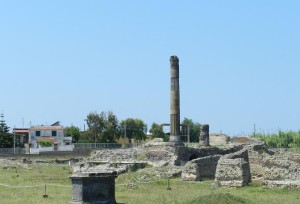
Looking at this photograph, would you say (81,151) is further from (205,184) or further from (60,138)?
(205,184)

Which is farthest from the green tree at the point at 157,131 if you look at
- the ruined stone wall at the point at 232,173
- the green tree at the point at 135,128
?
the ruined stone wall at the point at 232,173

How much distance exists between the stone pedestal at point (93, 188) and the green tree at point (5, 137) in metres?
66.9

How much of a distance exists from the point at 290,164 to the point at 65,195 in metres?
10.0

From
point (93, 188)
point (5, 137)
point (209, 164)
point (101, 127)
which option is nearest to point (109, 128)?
→ point (101, 127)

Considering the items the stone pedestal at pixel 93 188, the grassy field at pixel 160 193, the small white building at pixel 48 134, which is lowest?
the grassy field at pixel 160 193

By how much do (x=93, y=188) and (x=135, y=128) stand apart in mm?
80487

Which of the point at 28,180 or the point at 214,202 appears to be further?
the point at 28,180

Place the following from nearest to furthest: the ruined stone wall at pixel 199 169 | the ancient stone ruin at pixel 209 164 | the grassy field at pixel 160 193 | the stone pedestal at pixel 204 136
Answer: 1. the grassy field at pixel 160 193
2. the ancient stone ruin at pixel 209 164
3. the ruined stone wall at pixel 199 169
4. the stone pedestal at pixel 204 136

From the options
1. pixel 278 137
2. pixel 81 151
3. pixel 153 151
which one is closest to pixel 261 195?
pixel 153 151

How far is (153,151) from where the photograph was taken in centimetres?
3878

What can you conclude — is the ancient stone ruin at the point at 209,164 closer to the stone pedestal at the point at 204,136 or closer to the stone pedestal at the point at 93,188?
the stone pedestal at the point at 93,188

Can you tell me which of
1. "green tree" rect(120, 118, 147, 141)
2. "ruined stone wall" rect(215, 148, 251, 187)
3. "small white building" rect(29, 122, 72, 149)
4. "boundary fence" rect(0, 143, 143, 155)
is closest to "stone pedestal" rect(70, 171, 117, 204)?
"ruined stone wall" rect(215, 148, 251, 187)

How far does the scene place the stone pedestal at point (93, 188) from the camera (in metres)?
15.3

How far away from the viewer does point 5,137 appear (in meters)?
81.6
